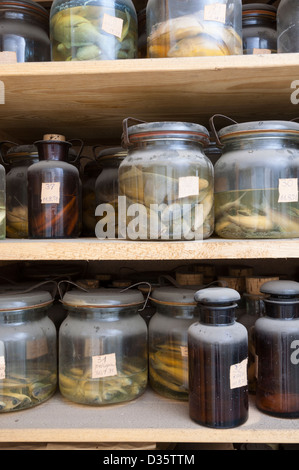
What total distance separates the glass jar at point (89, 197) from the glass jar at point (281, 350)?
0.57m

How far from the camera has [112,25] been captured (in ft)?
3.15

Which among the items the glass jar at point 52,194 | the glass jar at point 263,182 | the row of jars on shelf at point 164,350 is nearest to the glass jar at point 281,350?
the row of jars on shelf at point 164,350

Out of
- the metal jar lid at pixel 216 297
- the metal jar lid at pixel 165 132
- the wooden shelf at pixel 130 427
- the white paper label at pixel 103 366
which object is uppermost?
the metal jar lid at pixel 165 132

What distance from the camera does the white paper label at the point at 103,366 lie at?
97 centimetres

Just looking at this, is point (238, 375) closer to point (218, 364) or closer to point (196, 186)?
point (218, 364)

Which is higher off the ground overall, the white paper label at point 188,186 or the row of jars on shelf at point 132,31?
the row of jars on shelf at point 132,31

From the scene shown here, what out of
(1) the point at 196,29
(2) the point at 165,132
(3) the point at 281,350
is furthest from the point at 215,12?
(3) the point at 281,350

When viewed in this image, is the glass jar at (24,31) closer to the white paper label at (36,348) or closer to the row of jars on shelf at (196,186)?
the row of jars on shelf at (196,186)

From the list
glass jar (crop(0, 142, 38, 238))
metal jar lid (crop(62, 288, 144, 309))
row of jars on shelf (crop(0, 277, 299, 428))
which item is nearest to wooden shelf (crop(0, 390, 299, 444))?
row of jars on shelf (crop(0, 277, 299, 428))

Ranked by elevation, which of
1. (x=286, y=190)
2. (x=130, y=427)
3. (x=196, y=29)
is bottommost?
(x=130, y=427)

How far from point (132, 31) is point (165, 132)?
304mm

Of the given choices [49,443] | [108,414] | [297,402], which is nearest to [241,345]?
[297,402]
